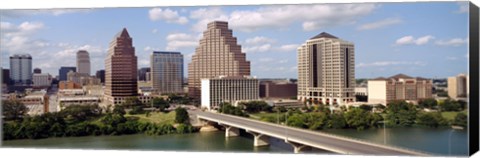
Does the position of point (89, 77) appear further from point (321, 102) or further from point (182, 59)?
point (321, 102)

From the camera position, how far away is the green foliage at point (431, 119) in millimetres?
6541

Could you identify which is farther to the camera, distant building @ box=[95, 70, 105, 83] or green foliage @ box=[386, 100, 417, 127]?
distant building @ box=[95, 70, 105, 83]

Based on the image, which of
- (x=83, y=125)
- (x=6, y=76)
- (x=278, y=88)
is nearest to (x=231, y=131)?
(x=278, y=88)

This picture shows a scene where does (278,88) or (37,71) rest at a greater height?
(37,71)

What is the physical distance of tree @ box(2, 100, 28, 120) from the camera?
24.3 ft

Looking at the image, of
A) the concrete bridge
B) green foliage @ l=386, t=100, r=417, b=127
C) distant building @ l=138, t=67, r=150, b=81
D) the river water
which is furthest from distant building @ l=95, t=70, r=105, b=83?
green foliage @ l=386, t=100, r=417, b=127

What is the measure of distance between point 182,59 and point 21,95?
8.78ft

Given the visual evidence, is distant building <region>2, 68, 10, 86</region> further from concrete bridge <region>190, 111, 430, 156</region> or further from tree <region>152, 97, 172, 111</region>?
concrete bridge <region>190, 111, 430, 156</region>

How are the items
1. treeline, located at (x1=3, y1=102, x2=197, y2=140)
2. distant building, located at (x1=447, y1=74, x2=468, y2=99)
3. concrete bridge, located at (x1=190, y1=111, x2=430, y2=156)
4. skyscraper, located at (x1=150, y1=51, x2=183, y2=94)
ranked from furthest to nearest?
skyscraper, located at (x1=150, y1=51, x2=183, y2=94) → treeline, located at (x1=3, y1=102, x2=197, y2=140) → concrete bridge, located at (x1=190, y1=111, x2=430, y2=156) → distant building, located at (x1=447, y1=74, x2=468, y2=99)

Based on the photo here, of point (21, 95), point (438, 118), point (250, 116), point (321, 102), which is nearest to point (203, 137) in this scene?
point (250, 116)

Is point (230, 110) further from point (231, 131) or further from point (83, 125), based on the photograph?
point (83, 125)

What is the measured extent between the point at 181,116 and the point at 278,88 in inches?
66.0

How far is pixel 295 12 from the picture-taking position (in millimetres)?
6672

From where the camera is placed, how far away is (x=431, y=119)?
6.83m
